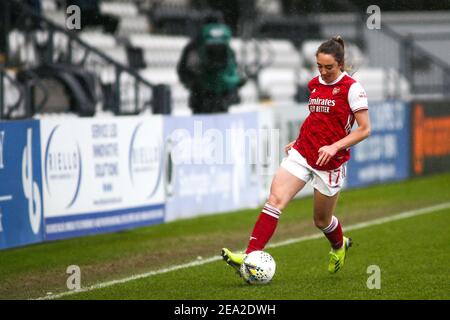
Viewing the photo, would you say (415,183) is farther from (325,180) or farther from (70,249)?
(325,180)

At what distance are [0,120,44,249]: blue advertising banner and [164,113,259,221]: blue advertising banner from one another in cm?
305

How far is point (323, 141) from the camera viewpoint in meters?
9.22

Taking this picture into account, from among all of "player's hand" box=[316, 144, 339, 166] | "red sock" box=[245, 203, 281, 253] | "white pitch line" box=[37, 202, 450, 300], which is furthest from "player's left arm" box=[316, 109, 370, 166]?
"white pitch line" box=[37, 202, 450, 300]

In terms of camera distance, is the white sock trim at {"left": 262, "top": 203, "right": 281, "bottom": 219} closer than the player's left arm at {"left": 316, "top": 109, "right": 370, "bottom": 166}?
No

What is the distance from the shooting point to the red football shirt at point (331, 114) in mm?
9164

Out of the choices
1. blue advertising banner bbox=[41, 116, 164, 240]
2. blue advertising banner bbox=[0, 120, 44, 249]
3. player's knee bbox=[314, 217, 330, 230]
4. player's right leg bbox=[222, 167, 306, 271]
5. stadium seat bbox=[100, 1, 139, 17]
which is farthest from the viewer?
stadium seat bbox=[100, 1, 139, 17]

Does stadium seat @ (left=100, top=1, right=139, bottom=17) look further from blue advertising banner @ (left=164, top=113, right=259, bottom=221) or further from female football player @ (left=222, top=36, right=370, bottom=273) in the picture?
female football player @ (left=222, top=36, right=370, bottom=273)

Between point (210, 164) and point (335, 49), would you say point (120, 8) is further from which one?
point (335, 49)

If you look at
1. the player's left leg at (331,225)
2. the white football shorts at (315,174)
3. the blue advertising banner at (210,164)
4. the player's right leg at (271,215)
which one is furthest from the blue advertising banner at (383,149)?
the player's right leg at (271,215)

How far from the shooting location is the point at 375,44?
29375mm

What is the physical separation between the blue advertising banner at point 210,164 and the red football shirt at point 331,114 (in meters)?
6.08

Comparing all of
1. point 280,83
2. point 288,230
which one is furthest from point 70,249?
point 280,83

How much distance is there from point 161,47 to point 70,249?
36.2 feet

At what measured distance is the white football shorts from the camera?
30.4 feet
